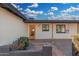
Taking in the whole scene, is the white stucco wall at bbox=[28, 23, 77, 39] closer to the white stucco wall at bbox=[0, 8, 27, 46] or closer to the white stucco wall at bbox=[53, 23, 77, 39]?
the white stucco wall at bbox=[53, 23, 77, 39]

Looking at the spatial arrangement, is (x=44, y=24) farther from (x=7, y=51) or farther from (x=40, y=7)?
(x=7, y=51)

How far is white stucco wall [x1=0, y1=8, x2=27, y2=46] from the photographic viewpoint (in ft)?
30.5

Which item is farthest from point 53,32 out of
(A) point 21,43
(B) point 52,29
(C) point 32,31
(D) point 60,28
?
(A) point 21,43

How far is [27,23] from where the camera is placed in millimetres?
9359

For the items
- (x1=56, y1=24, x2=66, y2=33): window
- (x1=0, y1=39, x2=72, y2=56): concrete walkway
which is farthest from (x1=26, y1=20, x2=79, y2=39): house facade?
(x1=0, y1=39, x2=72, y2=56): concrete walkway

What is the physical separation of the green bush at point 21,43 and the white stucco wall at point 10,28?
0.11 metres

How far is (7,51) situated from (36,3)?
1.59 m

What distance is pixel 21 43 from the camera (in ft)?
30.8

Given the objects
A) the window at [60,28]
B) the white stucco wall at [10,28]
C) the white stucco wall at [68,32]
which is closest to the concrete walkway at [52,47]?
the white stucco wall at [68,32]

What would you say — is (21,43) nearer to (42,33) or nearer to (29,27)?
(29,27)

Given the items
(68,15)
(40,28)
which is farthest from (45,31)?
(68,15)

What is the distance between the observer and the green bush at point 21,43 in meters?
9.30

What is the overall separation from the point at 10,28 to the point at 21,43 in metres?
0.52

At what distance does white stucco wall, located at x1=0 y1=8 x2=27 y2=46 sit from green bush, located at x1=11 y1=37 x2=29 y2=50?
11 centimetres
